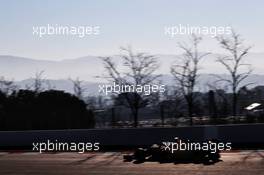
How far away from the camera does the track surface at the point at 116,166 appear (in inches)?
572

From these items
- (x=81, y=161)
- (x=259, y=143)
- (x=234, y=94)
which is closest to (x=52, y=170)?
(x=81, y=161)

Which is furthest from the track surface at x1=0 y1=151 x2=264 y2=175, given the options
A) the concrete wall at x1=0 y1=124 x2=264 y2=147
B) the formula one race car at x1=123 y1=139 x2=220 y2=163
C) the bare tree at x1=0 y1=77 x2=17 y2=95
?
the bare tree at x1=0 y1=77 x2=17 y2=95

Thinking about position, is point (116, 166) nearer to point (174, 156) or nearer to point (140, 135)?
point (174, 156)

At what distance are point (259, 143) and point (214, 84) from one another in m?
9.11

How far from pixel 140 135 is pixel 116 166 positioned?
27.7 feet

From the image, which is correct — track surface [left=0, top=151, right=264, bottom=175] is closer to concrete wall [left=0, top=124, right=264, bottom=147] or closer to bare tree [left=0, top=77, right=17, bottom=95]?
concrete wall [left=0, top=124, right=264, bottom=147]

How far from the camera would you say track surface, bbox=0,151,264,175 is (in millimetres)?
Result: 14539

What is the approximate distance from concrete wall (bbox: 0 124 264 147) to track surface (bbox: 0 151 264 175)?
339cm

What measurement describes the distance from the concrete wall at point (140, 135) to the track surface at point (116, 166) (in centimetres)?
339

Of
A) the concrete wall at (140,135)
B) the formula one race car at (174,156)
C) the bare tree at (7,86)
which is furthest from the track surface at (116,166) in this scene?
the bare tree at (7,86)

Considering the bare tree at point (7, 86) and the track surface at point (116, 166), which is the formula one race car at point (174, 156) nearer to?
the track surface at point (116, 166)

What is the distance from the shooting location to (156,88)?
3070 cm

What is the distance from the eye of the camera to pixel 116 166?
53.9 ft

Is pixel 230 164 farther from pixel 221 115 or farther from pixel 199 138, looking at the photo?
pixel 221 115
